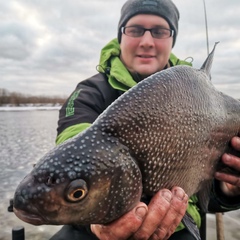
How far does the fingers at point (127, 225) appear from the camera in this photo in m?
1.67

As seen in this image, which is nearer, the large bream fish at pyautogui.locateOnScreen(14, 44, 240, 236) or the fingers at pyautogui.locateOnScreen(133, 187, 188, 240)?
the large bream fish at pyautogui.locateOnScreen(14, 44, 240, 236)

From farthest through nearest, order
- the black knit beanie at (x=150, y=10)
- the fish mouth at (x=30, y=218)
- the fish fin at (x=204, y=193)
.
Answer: the black knit beanie at (x=150, y=10), the fish fin at (x=204, y=193), the fish mouth at (x=30, y=218)

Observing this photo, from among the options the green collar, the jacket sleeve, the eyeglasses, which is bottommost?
the jacket sleeve

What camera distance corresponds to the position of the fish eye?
1486 millimetres

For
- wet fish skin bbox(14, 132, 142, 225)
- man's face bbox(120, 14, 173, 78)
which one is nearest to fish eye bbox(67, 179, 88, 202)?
wet fish skin bbox(14, 132, 142, 225)

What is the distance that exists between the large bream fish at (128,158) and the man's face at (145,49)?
1.31 metres

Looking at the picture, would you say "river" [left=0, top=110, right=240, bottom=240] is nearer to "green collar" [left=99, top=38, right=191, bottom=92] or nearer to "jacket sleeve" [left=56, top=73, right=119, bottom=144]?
"jacket sleeve" [left=56, top=73, right=119, bottom=144]

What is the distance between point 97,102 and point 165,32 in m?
1.26

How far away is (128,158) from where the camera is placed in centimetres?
166

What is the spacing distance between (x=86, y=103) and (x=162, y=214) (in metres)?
1.57

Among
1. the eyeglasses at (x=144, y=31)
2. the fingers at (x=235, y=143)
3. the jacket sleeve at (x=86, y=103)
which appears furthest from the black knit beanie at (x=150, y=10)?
the fingers at (x=235, y=143)

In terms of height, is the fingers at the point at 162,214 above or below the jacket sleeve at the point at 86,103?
below

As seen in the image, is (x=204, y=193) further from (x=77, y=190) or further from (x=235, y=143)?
(x=77, y=190)

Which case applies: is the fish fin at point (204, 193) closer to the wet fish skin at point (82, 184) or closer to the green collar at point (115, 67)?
the wet fish skin at point (82, 184)
